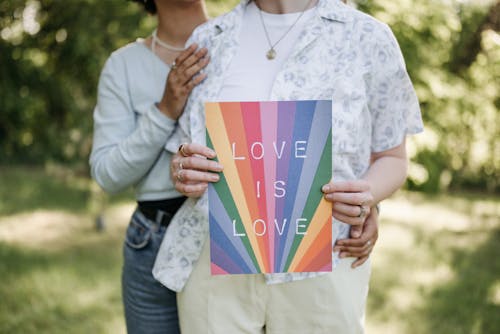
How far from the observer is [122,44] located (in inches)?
127

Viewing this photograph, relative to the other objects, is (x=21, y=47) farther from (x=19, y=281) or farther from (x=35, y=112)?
(x=19, y=281)

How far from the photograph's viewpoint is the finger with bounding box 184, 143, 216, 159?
115 cm

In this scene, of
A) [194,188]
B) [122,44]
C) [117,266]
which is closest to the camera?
[194,188]

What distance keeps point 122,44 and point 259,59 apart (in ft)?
6.90

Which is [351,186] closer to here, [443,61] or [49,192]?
[443,61]

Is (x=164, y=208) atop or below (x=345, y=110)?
below

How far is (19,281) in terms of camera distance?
3977 millimetres

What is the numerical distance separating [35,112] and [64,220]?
2.27m

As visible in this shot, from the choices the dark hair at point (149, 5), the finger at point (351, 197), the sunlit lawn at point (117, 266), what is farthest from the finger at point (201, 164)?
the sunlit lawn at point (117, 266)

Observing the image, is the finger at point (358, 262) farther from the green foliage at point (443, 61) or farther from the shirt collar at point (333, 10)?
the green foliage at point (443, 61)

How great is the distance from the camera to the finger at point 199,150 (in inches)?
45.4

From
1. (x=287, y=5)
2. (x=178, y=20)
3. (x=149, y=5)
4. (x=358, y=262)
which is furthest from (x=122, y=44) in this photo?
(x=358, y=262)

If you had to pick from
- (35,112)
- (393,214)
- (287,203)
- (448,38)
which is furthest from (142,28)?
(393,214)

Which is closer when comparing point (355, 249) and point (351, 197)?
point (351, 197)
